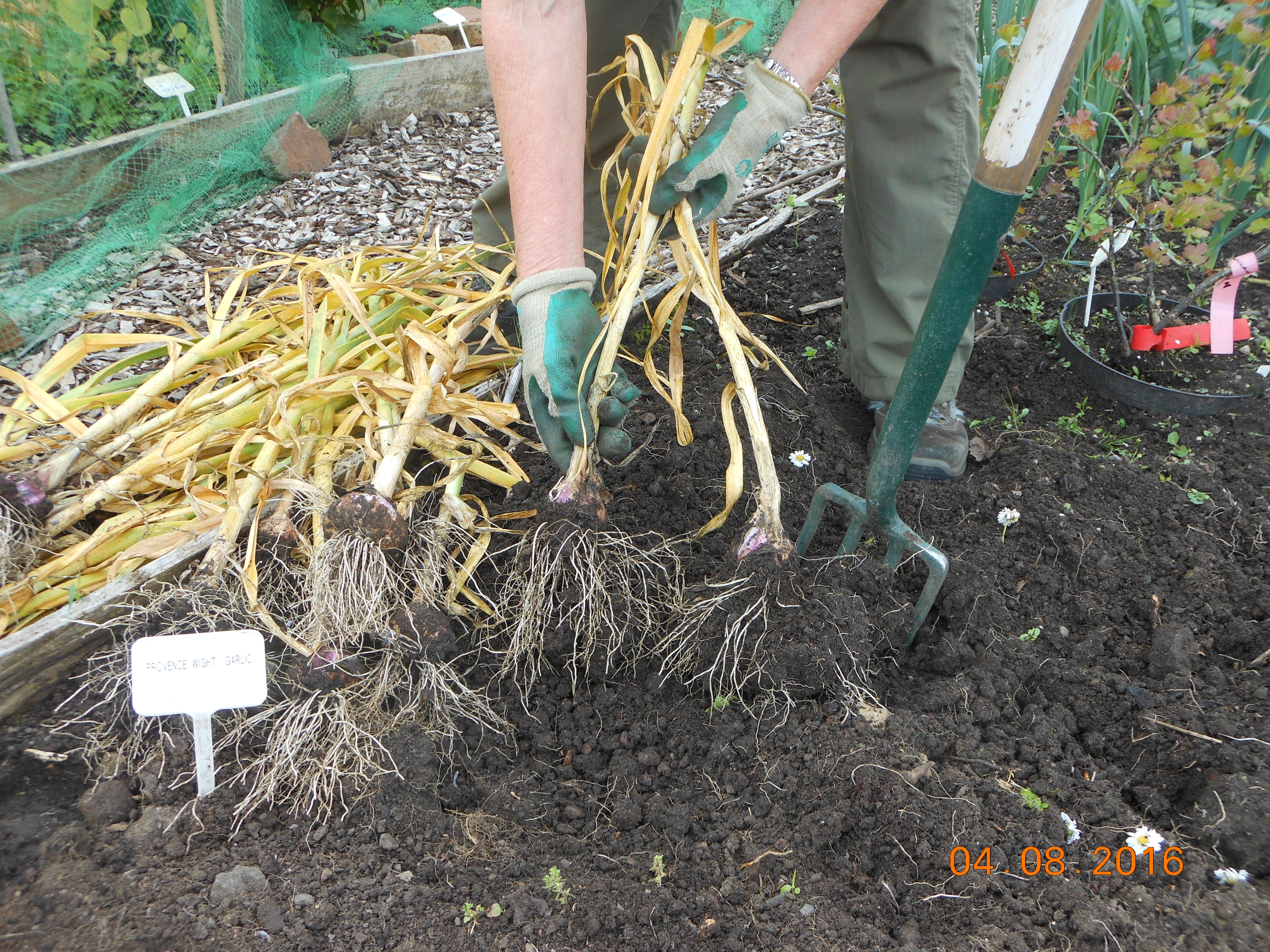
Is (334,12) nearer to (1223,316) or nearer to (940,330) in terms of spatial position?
(940,330)

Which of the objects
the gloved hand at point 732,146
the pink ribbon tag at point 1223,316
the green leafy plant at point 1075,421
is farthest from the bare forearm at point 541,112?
the pink ribbon tag at point 1223,316

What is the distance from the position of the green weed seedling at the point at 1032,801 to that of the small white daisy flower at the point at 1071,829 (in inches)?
1.0

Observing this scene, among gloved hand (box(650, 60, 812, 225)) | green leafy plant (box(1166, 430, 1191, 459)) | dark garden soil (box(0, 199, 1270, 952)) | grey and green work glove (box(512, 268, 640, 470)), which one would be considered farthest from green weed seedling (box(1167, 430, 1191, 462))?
grey and green work glove (box(512, 268, 640, 470))

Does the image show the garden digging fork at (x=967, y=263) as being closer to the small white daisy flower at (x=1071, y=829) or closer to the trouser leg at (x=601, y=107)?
the small white daisy flower at (x=1071, y=829)

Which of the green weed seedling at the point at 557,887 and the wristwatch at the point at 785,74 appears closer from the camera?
the green weed seedling at the point at 557,887

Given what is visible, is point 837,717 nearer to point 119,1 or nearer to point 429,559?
point 429,559

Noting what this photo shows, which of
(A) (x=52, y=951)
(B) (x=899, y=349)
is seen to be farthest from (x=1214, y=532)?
(A) (x=52, y=951)

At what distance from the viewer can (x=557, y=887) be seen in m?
1.11

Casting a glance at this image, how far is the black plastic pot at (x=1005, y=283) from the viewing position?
2432 mm

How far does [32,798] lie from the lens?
1227 millimetres

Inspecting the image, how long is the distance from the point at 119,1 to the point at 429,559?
311 centimetres

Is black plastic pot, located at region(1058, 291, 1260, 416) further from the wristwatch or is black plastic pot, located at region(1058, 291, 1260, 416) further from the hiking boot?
the wristwatch

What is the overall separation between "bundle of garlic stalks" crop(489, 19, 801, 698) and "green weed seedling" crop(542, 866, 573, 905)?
1.20 ft
